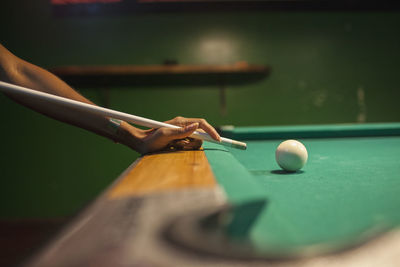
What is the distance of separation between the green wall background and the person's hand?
2.73 metres

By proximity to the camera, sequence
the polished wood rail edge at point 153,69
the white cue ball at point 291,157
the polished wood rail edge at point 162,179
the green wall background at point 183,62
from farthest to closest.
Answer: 1. the green wall background at point 183,62
2. the polished wood rail edge at point 153,69
3. the white cue ball at point 291,157
4. the polished wood rail edge at point 162,179

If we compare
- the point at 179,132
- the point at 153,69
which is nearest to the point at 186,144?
the point at 179,132

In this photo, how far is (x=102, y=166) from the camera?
14.2 ft

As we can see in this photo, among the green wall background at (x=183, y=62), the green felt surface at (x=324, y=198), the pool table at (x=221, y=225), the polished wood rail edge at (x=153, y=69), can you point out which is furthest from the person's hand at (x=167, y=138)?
the green wall background at (x=183, y=62)

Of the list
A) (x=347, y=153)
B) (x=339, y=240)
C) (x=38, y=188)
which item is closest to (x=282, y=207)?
(x=339, y=240)

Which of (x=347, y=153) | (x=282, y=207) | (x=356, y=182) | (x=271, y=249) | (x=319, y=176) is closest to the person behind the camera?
(x=271, y=249)

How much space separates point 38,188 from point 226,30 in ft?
10.7

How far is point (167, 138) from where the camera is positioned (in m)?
1.43

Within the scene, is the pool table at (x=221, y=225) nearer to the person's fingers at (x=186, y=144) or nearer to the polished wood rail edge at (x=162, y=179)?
the polished wood rail edge at (x=162, y=179)

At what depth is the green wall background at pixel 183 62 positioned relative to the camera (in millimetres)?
4238

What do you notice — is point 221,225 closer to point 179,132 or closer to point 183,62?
point 179,132

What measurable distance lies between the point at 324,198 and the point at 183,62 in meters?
3.64

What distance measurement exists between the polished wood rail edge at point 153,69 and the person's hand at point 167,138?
2.50 metres

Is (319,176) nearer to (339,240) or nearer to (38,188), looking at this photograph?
(339,240)
